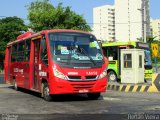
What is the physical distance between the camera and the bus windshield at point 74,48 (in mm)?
14789

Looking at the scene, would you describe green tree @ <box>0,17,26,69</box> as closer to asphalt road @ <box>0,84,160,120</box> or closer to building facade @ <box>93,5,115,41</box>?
building facade @ <box>93,5,115,41</box>

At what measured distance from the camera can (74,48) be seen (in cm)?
1518

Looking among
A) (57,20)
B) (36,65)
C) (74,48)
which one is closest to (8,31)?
(57,20)

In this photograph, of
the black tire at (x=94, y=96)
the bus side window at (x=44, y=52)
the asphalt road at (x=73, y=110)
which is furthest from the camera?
the black tire at (x=94, y=96)

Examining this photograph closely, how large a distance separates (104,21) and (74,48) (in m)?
127

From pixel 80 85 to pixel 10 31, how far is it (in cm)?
7554

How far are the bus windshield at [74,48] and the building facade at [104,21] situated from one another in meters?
123

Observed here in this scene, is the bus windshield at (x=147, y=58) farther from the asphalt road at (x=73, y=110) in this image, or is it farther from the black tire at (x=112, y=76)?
the asphalt road at (x=73, y=110)

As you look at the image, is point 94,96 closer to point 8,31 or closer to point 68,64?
point 68,64

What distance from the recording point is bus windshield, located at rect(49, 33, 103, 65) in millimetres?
14789

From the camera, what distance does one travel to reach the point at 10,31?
88.4m

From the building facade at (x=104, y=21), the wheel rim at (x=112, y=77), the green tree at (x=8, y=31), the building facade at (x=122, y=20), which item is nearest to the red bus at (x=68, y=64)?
the wheel rim at (x=112, y=77)

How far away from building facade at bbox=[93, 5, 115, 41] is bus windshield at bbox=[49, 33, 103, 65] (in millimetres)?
122589

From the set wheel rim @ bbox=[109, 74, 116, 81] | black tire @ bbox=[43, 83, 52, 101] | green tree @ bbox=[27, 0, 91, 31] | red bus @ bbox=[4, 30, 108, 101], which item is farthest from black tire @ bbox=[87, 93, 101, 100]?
green tree @ bbox=[27, 0, 91, 31]
